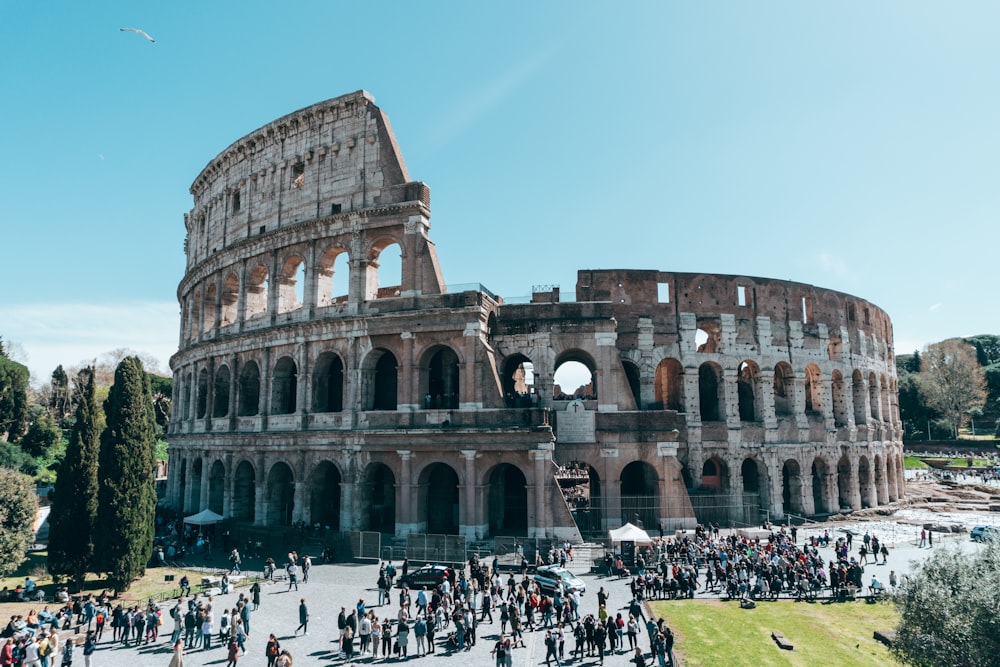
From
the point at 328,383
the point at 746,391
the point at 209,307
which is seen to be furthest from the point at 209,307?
the point at 746,391

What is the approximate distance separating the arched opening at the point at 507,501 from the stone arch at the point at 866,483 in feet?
75.2

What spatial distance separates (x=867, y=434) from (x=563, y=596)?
29.2 meters

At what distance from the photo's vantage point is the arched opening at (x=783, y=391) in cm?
3512

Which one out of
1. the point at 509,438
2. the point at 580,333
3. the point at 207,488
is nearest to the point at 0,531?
the point at 207,488

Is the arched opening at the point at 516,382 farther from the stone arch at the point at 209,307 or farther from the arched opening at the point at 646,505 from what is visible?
the stone arch at the point at 209,307

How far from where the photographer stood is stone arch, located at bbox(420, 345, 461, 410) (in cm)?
2823

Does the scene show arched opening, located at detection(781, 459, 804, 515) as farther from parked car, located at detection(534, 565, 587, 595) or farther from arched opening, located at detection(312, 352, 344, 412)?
arched opening, located at detection(312, 352, 344, 412)

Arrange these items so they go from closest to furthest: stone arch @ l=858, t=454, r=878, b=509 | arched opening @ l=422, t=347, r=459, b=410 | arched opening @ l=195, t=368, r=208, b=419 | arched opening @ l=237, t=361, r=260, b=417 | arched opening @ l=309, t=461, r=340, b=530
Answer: arched opening @ l=422, t=347, r=459, b=410 → arched opening @ l=309, t=461, r=340, b=530 → arched opening @ l=237, t=361, r=260, b=417 → arched opening @ l=195, t=368, r=208, b=419 → stone arch @ l=858, t=454, r=878, b=509

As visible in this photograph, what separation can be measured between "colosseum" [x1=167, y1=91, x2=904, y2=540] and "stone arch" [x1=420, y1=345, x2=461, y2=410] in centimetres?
11

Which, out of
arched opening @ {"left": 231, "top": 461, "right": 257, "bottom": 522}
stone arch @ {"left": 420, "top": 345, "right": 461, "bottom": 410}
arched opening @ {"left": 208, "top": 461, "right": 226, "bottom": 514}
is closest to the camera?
stone arch @ {"left": 420, "top": 345, "right": 461, "bottom": 410}

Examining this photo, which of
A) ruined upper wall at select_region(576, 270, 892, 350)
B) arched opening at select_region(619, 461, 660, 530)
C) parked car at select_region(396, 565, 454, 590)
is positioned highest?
ruined upper wall at select_region(576, 270, 892, 350)

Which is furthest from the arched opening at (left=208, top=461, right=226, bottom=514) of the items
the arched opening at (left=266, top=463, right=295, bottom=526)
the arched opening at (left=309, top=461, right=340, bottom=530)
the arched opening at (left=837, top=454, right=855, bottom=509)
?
the arched opening at (left=837, top=454, right=855, bottom=509)

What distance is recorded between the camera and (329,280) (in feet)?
103

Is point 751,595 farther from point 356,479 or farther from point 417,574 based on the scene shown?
point 356,479
